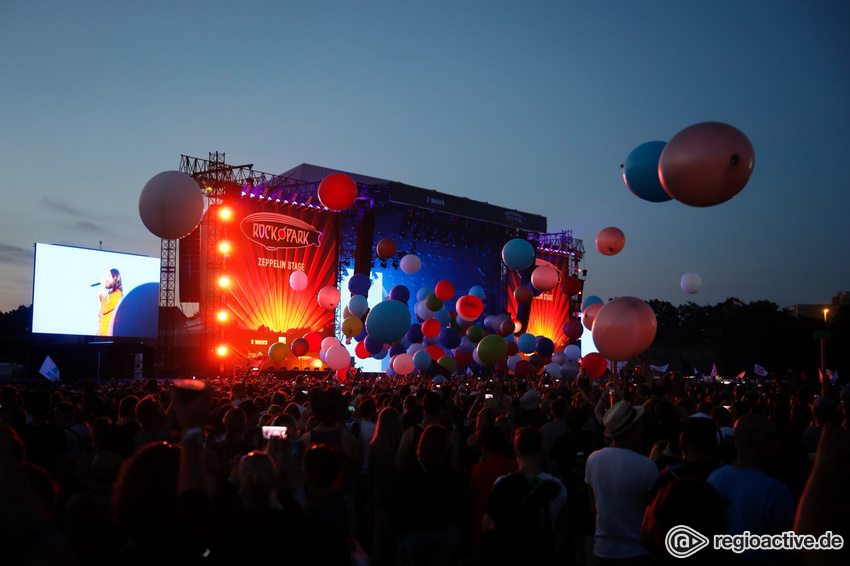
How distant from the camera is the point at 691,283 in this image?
17.4 metres

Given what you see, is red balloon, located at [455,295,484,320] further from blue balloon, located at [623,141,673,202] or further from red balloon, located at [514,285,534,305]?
blue balloon, located at [623,141,673,202]

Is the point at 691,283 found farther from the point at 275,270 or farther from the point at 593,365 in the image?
the point at 275,270

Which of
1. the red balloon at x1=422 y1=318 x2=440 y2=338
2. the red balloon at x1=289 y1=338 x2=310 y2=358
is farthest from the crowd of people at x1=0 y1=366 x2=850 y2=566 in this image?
the red balloon at x1=289 y1=338 x2=310 y2=358

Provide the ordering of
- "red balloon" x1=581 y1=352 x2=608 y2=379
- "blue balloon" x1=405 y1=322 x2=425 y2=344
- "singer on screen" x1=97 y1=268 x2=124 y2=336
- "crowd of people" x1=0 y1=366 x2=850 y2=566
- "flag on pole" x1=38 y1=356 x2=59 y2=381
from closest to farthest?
"crowd of people" x1=0 y1=366 x2=850 y2=566 < "red balloon" x1=581 y1=352 x2=608 y2=379 < "flag on pole" x1=38 y1=356 x2=59 y2=381 < "blue balloon" x1=405 y1=322 x2=425 y2=344 < "singer on screen" x1=97 y1=268 x2=124 y2=336

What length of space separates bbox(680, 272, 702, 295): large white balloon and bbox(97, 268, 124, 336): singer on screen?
21.8m

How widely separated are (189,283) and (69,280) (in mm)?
5496

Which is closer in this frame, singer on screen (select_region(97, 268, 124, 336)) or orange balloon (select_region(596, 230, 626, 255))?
orange balloon (select_region(596, 230, 626, 255))

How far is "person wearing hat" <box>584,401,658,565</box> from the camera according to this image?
3809 mm

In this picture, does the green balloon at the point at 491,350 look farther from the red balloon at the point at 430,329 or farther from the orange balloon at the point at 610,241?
the red balloon at the point at 430,329

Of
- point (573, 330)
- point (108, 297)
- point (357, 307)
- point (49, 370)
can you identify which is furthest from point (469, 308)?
point (108, 297)

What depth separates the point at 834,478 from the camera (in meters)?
2.14

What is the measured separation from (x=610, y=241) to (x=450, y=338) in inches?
323

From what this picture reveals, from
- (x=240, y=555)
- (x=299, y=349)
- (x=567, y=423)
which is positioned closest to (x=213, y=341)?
(x=299, y=349)

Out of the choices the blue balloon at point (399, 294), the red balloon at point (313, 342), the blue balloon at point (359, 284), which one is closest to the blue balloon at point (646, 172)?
the blue balloon at point (399, 294)
